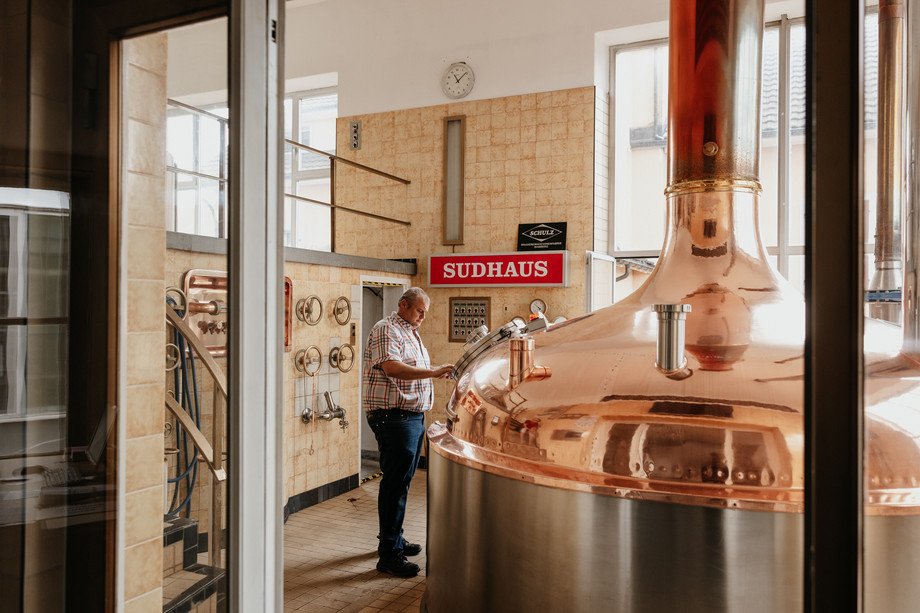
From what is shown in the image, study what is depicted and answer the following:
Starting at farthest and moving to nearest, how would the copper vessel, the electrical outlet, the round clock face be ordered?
1. the electrical outlet
2. the round clock face
3. the copper vessel

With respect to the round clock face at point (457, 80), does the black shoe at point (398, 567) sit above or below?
below

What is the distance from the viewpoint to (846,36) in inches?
30.4

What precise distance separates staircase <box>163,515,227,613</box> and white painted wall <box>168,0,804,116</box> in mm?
5877

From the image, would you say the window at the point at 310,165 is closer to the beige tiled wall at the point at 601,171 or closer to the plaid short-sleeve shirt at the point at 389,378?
the beige tiled wall at the point at 601,171

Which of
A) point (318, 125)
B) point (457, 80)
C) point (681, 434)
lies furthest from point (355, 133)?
point (681, 434)

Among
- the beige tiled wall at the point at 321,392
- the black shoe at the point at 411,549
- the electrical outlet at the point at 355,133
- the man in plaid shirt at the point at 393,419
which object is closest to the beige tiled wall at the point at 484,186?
the electrical outlet at the point at 355,133

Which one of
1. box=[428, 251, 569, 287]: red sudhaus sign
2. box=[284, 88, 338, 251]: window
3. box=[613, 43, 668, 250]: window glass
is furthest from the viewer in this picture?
box=[284, 88, 338, 251]: window

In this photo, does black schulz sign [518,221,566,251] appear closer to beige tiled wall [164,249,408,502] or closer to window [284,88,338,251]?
beige tiled wall [164,249,408,502]

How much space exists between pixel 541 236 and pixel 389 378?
3107 millimetres

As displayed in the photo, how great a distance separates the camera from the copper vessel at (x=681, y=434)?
4.76ft

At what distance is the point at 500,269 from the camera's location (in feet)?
21.7

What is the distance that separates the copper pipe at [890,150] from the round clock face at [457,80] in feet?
19.6

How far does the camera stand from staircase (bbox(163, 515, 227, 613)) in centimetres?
149

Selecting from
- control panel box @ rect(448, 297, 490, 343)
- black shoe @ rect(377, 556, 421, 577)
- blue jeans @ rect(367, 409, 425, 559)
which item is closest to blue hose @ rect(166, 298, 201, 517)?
blue jeans @ rect(367, 409, 425, 559)
